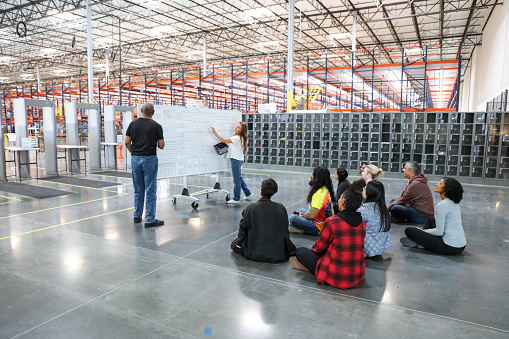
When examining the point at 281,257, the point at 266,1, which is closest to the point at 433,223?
the point at 281,257

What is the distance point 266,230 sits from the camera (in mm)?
3854

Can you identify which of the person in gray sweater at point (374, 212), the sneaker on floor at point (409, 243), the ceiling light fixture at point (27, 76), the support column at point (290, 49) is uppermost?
the ceiling light fixture at point (27, 76)

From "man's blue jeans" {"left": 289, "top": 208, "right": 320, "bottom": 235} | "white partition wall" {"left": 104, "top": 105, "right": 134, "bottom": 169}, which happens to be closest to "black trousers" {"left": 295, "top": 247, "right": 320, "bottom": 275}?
"man's blue jeans" {"left": 289, "top": 208, "right": 320, "bottom": 235}

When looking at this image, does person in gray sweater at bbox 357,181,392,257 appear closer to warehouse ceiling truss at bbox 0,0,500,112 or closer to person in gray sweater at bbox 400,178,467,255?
person in gray sweater at bbox 400,178,467,255

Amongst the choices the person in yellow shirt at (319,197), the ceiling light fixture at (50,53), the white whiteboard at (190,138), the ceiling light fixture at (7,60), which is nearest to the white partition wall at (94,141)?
the white whiteboard at (190,138)

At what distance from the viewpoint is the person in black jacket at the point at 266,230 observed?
3.77 m

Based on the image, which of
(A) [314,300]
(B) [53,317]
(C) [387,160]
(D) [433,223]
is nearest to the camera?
(B) [53,317]

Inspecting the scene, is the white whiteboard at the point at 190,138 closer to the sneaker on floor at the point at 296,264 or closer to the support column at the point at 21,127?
the sneaker on floor at the point at 296,264

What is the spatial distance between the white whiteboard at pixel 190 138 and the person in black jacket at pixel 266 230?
2883 mm

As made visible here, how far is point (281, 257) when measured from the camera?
3988 mm

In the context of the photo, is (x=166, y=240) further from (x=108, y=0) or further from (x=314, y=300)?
(x=108, y=0)

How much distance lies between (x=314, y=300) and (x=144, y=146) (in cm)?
352

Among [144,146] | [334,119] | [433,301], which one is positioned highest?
[334,119]

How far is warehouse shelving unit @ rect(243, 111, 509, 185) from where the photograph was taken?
10.4 m
